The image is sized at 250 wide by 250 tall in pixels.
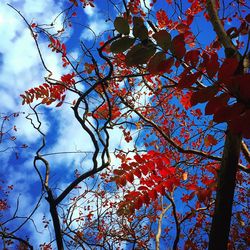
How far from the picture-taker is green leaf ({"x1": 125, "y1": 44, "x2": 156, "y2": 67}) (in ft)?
5.69

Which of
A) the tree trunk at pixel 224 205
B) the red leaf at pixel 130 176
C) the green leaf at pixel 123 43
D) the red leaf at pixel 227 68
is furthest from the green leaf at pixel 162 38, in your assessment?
the red leaf at pixel 130 176

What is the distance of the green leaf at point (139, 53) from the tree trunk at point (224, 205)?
1.36 m

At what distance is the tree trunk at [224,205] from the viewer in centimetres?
264

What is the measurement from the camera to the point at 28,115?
21.7 ft

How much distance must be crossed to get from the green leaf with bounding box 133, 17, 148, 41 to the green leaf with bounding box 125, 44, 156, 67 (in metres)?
0.06

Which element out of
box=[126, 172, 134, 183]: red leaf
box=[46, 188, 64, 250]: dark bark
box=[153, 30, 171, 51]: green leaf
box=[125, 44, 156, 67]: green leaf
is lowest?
box=[46, 188, 64, 250]: dark bark

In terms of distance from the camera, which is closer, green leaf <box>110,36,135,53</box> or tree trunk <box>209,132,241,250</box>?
green leaf <box>110,36,135,53</box>

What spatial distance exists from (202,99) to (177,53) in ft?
1.20

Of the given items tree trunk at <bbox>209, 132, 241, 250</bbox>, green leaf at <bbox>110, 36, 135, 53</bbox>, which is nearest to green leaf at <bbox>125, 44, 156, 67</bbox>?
green leaf at <bbox>110, 36, 135, 53</bbox>

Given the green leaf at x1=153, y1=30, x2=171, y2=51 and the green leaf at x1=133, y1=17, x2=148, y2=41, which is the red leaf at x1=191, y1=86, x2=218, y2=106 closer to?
the green leaf at x1=153, y1=30, x2=171, y2=51

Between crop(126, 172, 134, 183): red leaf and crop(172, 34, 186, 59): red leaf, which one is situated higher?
crop(126, 172, 134, 183): red leaf

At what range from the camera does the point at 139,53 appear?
5.73ft

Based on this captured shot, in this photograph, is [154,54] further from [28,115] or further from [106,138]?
[28,115]

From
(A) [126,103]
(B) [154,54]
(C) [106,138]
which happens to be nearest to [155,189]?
(C) [106,138]
